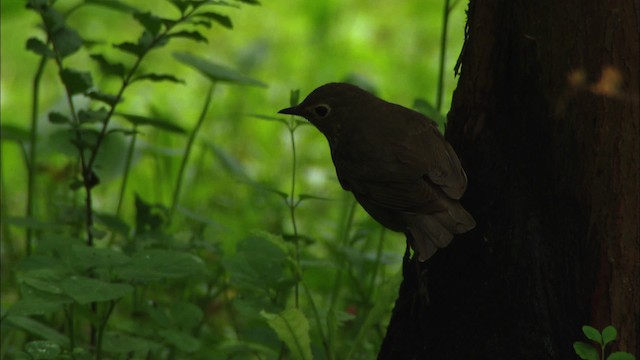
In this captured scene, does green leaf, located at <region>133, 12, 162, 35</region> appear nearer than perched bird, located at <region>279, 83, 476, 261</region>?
No

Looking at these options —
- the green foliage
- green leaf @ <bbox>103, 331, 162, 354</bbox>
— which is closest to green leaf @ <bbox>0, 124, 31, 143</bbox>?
green leaf @ <bbox>103, 331, 162, 354</bbox>

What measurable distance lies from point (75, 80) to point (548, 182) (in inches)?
51.5

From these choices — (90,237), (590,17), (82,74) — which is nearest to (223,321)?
(90,237)

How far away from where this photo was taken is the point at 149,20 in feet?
10.1

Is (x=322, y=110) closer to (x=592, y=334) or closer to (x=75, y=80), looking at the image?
(x=75, y=80)

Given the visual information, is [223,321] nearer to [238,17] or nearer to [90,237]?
[90,237]

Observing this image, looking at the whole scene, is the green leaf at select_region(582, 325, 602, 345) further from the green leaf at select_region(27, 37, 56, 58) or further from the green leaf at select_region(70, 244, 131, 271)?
the green leaf at select_region(27, 37, 56, 58)

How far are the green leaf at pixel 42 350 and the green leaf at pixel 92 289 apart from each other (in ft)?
0.61

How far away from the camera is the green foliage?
229cm

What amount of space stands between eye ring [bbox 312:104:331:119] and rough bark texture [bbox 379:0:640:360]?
0.37 metres

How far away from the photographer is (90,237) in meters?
3.22

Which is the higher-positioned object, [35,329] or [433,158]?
[433,158]

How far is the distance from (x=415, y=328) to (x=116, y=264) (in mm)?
727

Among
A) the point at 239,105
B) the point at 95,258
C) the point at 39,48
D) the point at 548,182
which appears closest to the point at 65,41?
the point at 39,48
